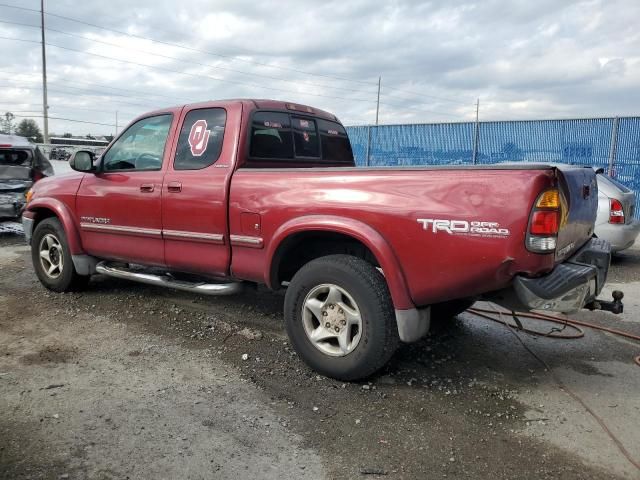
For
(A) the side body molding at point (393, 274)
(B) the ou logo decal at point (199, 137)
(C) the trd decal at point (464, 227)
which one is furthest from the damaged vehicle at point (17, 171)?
(C) the trd decal at point (464, 227)

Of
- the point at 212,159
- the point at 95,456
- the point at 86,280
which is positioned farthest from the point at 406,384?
the point at 86,280

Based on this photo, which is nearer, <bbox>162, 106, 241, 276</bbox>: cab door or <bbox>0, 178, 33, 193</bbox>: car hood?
<bbox>162, 106, 241, 276</bbox>: cab door

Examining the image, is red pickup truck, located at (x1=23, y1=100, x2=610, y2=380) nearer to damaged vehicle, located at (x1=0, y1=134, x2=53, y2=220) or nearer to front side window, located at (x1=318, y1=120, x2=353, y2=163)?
front side window, located at (x1=318, y1=120, x2=353, y2=163)

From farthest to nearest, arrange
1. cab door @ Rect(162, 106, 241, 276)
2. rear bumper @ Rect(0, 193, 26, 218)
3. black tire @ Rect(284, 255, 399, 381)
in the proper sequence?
1. rear bumper @ Rect(0, 193, 26, 218)
2. cab door @ Rect(162, 106, 241, 276)
3. black tire @ Rect(284, 255, 399, 381)

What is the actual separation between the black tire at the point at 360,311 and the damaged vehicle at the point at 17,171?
7392 millimetres

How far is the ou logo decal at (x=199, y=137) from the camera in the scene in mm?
4338

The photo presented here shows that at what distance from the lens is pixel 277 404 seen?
3309 mm

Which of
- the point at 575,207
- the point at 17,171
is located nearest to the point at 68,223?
the point at 575,207

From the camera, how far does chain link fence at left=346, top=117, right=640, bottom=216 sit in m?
11.7

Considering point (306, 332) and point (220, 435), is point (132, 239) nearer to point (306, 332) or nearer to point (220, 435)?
point (306, 332)

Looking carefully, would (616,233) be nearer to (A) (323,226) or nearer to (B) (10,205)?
(A) (323,226)

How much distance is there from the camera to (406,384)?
11.8 ft

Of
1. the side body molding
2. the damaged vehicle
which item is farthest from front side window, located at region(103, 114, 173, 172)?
the damaged vehicle

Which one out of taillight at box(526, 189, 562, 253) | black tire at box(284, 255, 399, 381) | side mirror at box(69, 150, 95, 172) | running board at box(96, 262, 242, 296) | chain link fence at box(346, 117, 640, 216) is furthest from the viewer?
chain link fence at box(346, 117, 640, 216)
